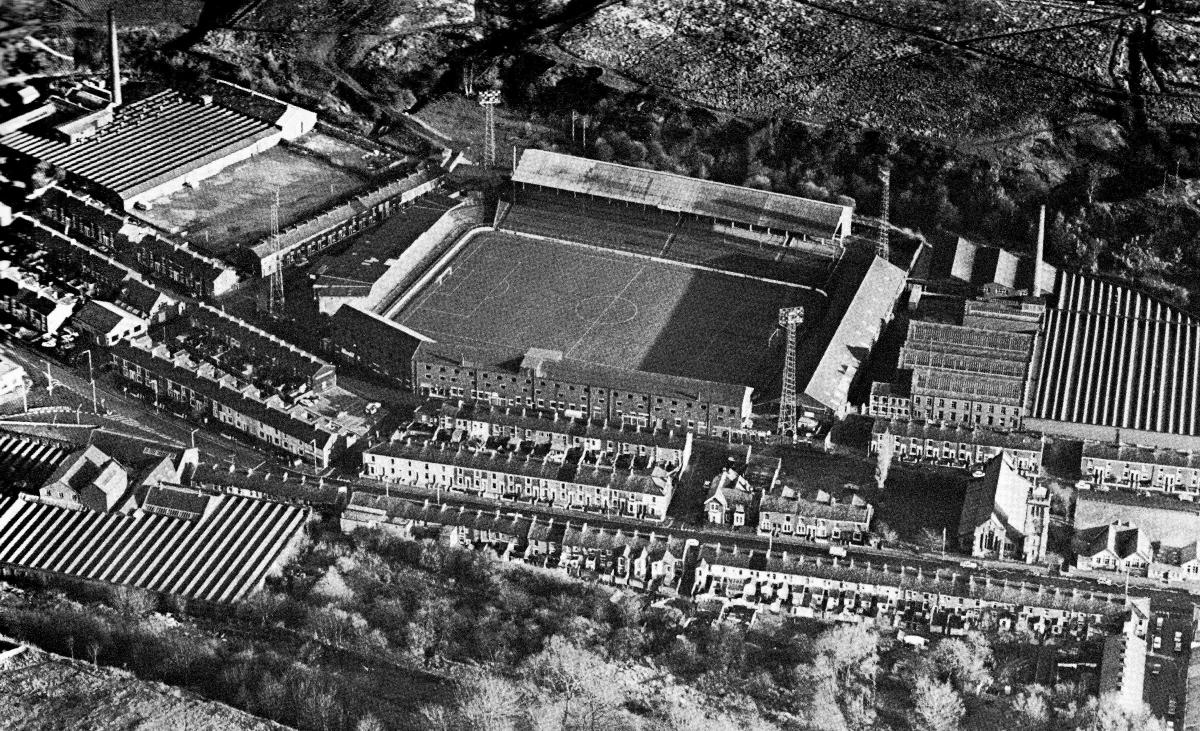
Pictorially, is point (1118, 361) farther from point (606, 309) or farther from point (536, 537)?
point (536, 537)

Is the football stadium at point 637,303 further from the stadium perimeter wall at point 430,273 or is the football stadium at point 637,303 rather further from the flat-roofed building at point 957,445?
the flat-roofed building at point 957,445

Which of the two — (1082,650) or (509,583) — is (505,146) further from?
(1082,650)

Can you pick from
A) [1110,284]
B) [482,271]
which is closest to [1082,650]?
[1110,284]

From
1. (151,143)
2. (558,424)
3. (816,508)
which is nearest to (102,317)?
(151,143)

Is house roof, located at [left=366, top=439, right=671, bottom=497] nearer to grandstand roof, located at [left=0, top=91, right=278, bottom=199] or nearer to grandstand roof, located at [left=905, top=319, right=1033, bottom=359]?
grandstand roof, located at [left=905, top=319, right=1033, bottom=359]

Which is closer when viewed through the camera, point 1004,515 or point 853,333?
point 1004,515

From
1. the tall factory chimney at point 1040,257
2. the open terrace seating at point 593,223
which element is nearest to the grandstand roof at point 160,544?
the open terrace seating at point 593,223

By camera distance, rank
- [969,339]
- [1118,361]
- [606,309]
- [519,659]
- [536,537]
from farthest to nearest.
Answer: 1. [606,309]
2. [1118,361]
3. [969,339]
4. [536,537]
5. [519,659]
